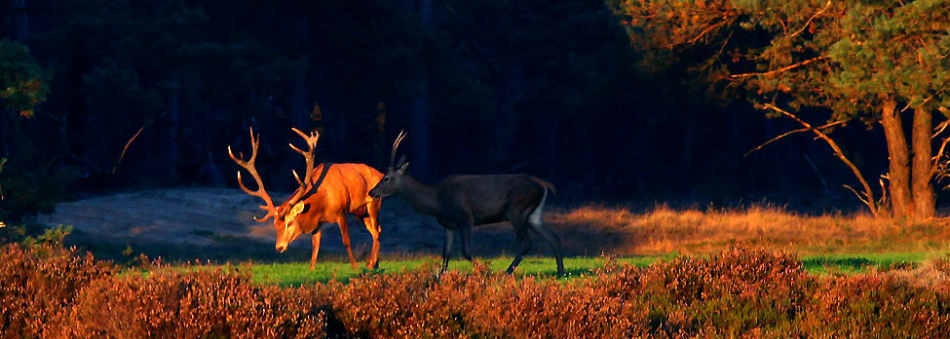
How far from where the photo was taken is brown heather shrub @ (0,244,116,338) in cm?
1103

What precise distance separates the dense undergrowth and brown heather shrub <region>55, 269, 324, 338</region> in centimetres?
1

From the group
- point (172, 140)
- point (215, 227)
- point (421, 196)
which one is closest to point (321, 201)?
point (421, 196)

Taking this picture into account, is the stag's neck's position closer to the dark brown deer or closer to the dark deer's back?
the dark brown deer

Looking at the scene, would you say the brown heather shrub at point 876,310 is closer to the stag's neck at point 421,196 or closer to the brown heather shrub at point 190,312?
the brown heather shrub at point 190,312

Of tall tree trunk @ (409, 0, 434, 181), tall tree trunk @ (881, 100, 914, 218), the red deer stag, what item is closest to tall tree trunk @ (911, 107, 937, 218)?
tall tree trunk @ (881, 100, 914, 218)

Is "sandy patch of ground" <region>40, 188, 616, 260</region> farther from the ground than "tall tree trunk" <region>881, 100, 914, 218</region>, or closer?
closer

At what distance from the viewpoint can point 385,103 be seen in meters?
53.4

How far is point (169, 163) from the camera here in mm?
41188

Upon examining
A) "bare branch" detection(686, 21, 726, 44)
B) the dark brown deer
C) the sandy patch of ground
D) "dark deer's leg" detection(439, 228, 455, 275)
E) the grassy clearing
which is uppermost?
"bare branch" detection(686, 21, 726, 44)

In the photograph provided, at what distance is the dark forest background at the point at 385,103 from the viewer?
36.7m

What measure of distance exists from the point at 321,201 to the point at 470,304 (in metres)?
7.83

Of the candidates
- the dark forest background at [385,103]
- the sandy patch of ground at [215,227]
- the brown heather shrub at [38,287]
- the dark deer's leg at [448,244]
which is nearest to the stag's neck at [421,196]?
the dark deer's leg at [448,244]

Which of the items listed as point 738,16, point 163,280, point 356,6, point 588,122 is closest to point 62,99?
point 356,6

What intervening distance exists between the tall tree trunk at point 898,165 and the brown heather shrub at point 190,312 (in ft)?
80.7
